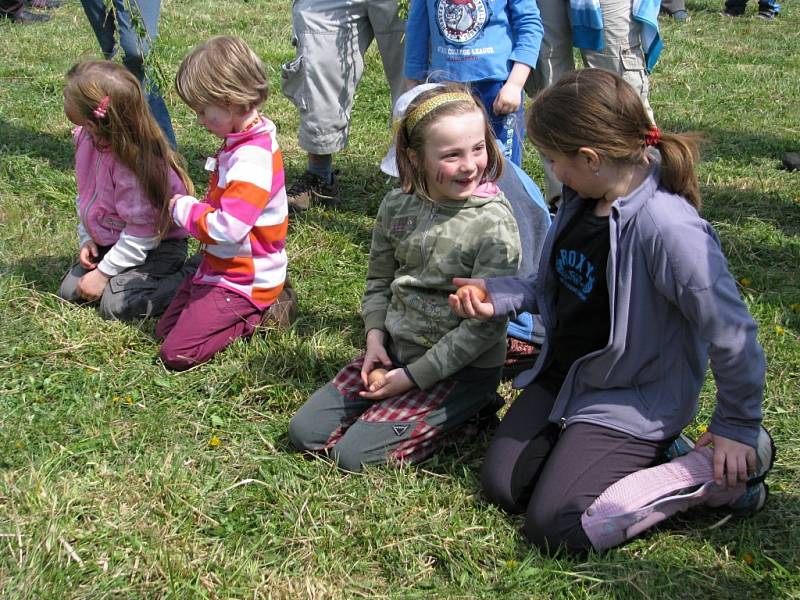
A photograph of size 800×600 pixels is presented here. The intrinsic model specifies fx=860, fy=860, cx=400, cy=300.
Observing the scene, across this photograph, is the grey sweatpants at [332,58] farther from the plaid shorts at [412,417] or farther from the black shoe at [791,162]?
the black shoe at [791,162]

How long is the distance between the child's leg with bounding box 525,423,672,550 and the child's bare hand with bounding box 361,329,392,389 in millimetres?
692

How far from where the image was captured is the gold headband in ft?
8.79

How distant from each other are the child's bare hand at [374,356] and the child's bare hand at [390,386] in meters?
0.05

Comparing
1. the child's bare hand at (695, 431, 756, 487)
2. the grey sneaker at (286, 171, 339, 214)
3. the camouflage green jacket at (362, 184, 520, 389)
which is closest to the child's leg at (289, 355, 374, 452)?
the camouflage green jacket at (362, 184, 520, 389)

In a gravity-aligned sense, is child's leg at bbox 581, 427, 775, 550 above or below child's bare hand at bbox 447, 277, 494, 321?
below

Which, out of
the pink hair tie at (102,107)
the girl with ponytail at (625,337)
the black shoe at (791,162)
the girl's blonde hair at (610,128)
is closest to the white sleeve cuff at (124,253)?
the pink hair tie at (102,107)

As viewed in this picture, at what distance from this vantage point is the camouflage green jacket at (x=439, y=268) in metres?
2.74

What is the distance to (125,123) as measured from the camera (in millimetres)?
3557

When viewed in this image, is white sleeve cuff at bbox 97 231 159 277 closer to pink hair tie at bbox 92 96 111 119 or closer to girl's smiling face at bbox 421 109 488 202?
pink hair tie at bbox 92 96 111 119

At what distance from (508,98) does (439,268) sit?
1.13 m

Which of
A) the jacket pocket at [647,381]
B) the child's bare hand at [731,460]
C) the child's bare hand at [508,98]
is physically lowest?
the child's bare hand at [731,460]

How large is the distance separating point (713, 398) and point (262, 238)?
1.81m

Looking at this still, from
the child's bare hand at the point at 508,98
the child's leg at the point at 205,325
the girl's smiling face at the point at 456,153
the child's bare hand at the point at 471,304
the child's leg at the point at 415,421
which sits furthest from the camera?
the child's bare hand at the point at 508,98

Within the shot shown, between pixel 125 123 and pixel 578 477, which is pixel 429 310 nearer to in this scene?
pixel 578 477
